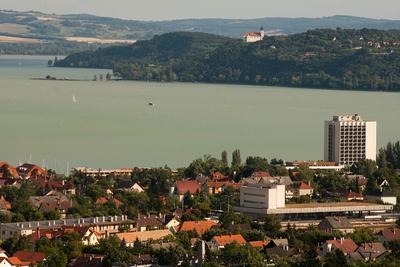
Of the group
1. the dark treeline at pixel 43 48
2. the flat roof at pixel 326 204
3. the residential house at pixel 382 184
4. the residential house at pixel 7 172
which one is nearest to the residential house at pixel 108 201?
the flat roof at pixel 326 204

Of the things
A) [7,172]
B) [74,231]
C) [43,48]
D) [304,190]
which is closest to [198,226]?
[74,231]

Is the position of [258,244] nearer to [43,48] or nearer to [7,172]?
[7,172]

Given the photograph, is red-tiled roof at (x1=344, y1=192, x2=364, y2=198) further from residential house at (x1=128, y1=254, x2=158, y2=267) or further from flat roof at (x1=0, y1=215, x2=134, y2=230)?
residential house at (x1=128, y1=254, x2=158, y2=267)

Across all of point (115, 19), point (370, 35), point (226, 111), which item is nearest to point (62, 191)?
point (226, 111)

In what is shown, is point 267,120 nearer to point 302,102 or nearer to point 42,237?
point 302,102

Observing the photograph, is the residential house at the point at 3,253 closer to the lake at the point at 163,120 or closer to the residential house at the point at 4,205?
the residential house at the point at 4,205

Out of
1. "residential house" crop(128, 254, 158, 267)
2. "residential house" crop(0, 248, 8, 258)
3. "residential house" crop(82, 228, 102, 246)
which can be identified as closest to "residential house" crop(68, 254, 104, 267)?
"residential house" crop(128, 254, 158, 267)
